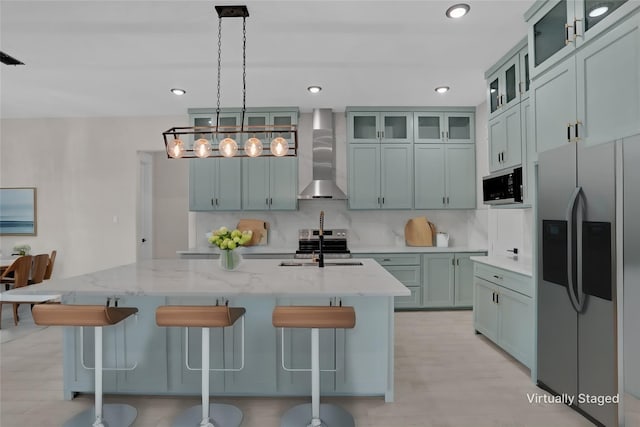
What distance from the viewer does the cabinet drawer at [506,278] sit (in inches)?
111

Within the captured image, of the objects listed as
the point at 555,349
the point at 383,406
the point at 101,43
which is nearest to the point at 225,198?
the point at 101,43

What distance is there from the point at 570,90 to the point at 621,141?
23.8 inches

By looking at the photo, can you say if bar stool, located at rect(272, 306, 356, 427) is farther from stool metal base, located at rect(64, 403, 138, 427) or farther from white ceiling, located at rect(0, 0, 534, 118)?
white ceiling, located at rect(0, 0, 534, 118)

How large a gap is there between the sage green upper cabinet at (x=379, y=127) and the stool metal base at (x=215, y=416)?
3634 mm

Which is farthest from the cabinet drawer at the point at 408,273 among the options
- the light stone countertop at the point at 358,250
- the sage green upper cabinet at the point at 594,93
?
the sage green upper cabinet at the point at 594,93

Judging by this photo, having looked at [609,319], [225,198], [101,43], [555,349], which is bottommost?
[555,349]

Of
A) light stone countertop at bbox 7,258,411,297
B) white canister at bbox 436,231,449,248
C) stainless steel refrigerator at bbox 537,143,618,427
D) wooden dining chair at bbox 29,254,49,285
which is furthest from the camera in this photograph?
white canister at bbox 436,231,449,248

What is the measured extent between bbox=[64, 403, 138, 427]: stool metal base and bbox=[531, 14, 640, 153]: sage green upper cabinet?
3.37 metres

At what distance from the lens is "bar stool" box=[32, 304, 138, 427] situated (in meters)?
2.01

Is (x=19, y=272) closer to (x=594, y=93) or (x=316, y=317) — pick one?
(x=316, y=317)

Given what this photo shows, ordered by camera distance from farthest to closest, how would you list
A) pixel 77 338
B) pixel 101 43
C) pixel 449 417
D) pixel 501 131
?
pixel 501 131 → pixel 101 43 → pixel 77 338 → pixel 449 417

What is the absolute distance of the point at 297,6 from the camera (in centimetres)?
255

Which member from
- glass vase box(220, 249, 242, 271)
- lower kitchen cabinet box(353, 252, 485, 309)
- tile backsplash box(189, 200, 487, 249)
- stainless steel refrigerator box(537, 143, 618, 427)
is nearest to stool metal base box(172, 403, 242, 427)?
glass vase box(220, 249, 242, 271)

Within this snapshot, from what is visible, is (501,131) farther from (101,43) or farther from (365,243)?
(101,43)
